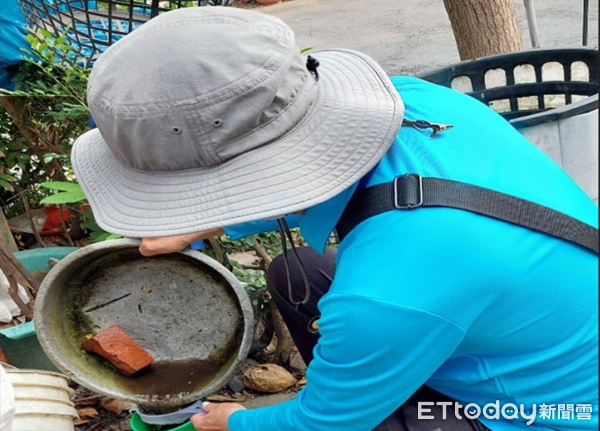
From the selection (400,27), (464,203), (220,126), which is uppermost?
(220,126)

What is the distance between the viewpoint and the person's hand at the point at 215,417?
75.1 inches

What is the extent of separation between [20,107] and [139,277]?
3.92 feet

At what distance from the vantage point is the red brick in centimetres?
222

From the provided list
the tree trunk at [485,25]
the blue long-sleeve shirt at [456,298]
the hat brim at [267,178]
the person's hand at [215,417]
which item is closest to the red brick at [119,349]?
the person's hand at [215,417]

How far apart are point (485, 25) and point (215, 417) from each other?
2225 millimetres

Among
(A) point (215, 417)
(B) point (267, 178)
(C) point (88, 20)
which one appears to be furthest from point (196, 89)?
(C) point (88, 20)

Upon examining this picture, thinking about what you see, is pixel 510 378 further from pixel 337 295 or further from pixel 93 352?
pixel 93 352

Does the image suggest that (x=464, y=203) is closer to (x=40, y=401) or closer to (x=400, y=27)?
(x=40, y=401)

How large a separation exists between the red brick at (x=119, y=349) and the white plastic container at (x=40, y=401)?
0.12 meters

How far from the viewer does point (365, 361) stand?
149 cm

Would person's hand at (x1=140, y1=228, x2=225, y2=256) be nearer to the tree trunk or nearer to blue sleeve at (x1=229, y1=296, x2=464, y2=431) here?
blue sleeve at (x1=229, y1=296, x2=464, y2=431)

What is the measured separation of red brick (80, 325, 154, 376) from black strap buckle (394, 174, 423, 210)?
1071 millimetres

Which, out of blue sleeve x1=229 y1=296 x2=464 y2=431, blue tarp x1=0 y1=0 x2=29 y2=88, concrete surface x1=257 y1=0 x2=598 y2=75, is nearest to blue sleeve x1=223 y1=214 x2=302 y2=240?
blue sleeve x1=229 y1=296 x2=464 y2=431

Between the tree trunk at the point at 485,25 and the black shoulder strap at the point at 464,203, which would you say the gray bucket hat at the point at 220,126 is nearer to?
the black shoulder strap at the point at 464,203
